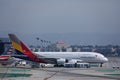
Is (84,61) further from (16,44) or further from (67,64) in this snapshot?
(16,44)

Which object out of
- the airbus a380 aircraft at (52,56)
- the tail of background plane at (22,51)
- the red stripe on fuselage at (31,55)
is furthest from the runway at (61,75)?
the tail of background plane at (22,51)

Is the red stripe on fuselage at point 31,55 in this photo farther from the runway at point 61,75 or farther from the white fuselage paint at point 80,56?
the runway at point 61,75

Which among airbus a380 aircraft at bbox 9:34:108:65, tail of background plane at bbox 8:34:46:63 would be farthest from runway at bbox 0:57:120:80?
tail of background plane at bbox 8:34:46:63

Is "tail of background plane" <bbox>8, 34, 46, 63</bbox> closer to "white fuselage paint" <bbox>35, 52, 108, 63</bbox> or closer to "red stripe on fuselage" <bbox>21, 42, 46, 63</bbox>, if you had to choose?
"red stripe on fuselage" <bbox>21, 42, 46, 63</bbox>

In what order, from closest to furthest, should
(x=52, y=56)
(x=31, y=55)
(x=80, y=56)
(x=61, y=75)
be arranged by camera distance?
(x=61, y=75) < (x=31, y=55) < (x=80, y=56) < (x=52, y=56)

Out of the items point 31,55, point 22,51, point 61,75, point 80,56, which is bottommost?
point 61,75

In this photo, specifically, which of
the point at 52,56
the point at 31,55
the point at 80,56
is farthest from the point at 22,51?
the point at 80,56

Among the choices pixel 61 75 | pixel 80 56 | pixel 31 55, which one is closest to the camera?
pixel 61 75

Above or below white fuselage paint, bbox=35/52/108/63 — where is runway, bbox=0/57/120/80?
below

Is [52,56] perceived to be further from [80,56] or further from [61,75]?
[61,75]

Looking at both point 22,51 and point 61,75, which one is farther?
point 22,51

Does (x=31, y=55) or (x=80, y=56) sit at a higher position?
(x=31, y=55)

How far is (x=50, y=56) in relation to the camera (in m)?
110

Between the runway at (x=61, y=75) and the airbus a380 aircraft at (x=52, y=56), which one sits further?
the airbus a380 aircraft at (x=52, y=56)
